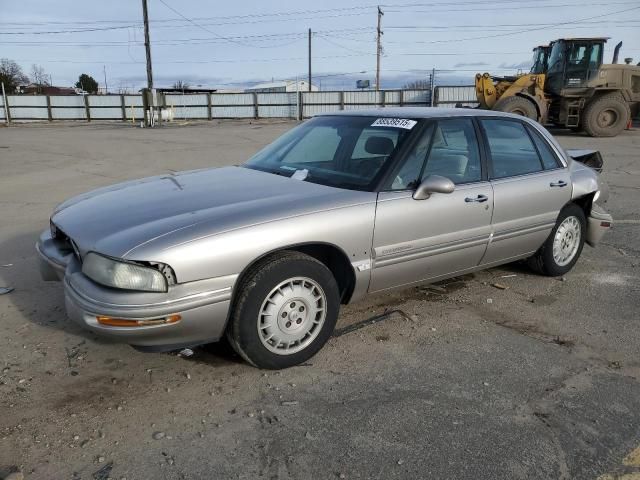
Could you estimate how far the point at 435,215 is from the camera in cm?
373

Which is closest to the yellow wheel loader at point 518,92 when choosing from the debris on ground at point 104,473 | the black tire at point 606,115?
the black tire at point 606,115

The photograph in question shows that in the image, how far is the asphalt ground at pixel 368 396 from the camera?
2.46m

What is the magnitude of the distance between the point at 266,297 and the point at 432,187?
131 centimetres

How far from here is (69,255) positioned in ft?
10.9

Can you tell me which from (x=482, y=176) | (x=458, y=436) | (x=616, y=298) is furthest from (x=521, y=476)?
(x=616, y=298)

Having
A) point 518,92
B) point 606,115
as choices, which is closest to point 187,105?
point 518,92

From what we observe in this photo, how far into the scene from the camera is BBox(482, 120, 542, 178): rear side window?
14.0 feet

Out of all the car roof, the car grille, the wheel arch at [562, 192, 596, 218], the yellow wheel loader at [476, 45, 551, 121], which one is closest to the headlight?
the car grille

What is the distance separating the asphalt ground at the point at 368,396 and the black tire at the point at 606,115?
1763cm

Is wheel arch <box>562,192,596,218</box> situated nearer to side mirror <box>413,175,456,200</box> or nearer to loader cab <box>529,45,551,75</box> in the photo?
side mirror <box>413,175,456,200</box>

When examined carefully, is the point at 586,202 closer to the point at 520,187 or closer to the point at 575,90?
the point at 520,187

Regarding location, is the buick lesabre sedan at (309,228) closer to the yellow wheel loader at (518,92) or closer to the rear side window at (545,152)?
the rear side window at (545,152)

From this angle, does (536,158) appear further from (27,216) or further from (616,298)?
(27,216)

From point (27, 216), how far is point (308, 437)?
239 inches
